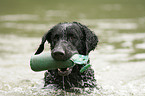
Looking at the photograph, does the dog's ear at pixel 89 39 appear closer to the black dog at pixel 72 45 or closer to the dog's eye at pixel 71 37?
the black dog at pixel 72 45

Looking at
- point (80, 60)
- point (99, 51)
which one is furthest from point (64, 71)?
point (99, 51)

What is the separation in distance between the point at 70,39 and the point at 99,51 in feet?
14.1

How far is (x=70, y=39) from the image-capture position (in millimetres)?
4820

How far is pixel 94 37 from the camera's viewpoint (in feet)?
17.5

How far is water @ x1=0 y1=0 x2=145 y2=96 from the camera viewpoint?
5605mm

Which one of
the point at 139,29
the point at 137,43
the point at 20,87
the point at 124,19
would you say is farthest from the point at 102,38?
the point at 20,87

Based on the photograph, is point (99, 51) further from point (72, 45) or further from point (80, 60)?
point (80, 60)

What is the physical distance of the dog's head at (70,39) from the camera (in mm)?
4443

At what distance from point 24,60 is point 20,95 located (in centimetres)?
323

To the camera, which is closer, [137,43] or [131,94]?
[131,94]

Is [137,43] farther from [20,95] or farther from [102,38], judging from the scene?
[20,95]

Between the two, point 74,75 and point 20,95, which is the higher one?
point 74,75

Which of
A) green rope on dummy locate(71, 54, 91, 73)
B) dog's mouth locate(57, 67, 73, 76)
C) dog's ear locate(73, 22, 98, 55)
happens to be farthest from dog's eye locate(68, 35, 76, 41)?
dog's mouth locate(57, 67, 73, 76)

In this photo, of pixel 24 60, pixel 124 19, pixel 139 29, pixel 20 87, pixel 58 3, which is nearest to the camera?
pixel 20 87
